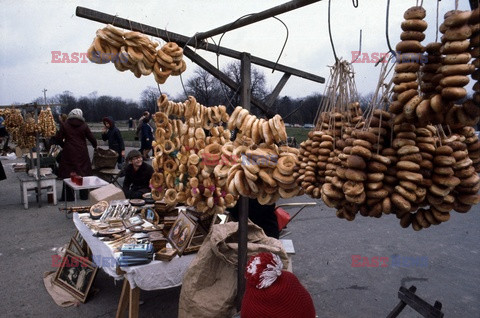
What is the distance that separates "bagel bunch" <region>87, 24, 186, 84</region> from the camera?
199cm

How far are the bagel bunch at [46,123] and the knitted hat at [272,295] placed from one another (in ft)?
22.5

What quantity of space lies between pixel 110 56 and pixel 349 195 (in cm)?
162

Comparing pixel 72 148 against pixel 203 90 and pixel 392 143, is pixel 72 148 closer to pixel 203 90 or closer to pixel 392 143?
pixel 203 90

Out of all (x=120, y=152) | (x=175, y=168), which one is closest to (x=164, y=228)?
(x=175, y=168)

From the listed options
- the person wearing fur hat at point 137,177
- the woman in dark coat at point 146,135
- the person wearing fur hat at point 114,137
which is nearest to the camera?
the person wearing fur hat at point 137,177

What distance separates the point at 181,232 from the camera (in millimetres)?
3061

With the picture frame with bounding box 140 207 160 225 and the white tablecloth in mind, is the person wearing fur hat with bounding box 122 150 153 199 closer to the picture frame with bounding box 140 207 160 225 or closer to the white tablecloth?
the picture frame with bounding box 140 207 160 225

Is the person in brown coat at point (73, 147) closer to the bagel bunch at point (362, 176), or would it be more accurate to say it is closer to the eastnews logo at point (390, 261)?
the eastnews logo at point (390, 261)

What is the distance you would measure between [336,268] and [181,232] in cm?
247

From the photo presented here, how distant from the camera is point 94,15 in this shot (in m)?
2.10

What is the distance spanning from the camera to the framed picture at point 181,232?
295 cm

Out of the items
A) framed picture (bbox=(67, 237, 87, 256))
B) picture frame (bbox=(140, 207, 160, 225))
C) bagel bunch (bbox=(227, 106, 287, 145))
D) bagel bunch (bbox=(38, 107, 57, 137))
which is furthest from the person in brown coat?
bagel bunch (bbox=(227, 106, 287, 145))

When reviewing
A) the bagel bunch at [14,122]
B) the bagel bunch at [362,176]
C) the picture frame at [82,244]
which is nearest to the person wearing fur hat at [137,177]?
the picture frame at [82,244]

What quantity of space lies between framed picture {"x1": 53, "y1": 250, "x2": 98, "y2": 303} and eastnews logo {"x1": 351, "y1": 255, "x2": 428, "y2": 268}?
3.31 metres
